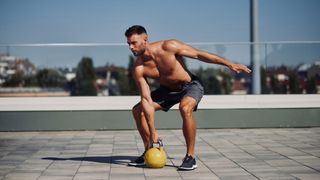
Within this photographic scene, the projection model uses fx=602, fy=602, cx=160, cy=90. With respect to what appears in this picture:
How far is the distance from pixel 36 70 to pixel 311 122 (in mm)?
5932

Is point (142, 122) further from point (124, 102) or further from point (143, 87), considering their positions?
point (124, 102)

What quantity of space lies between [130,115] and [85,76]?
132 cm

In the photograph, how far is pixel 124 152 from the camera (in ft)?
30.1

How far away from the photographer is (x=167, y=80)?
754 cm

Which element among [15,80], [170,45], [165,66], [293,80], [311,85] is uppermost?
[170,45]

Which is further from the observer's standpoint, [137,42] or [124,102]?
[124,102]

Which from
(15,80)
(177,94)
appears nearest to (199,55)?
(177,94)

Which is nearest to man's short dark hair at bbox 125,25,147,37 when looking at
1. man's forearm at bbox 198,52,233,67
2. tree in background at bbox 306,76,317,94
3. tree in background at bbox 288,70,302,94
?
man's forearm at bbox 198,52,233,67

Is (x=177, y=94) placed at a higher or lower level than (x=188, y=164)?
higher

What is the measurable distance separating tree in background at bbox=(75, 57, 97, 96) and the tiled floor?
1.03 metres

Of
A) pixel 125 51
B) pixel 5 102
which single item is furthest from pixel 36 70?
pixel 125 51

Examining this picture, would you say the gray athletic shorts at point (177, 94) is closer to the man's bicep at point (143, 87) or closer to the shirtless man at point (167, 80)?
the shirtless man at point (167, 80)

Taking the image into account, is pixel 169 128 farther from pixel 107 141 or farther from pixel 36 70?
pixel 36 70

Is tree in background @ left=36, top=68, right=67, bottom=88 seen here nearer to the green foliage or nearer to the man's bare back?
the green foliage
